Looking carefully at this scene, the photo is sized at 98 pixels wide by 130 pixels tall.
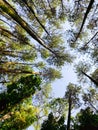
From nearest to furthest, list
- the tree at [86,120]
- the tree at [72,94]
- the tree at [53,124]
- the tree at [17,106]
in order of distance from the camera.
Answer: the tree at [17,106]
the tree at [86,120]
the tree at [53,124]
the tree at [72,94]

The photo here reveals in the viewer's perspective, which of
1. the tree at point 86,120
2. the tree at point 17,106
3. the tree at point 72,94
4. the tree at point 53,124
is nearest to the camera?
the tree at point 17,106

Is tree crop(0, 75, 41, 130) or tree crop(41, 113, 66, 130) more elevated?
tree crop(0, 75, 41, 130)

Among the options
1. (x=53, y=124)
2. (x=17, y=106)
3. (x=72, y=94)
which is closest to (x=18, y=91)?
(x=17, y=106)

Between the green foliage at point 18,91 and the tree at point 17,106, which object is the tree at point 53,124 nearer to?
the tree at point 17,106

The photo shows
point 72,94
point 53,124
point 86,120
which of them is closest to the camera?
point 86,120

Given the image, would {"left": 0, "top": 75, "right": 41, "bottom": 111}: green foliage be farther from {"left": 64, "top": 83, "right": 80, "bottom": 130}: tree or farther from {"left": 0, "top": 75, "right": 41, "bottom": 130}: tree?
{"left": 64, "top": 83, "right": 80, "bottom": 130}: tree

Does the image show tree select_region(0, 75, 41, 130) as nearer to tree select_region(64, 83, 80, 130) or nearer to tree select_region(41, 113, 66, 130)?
tree select_region(41, 113, 66, 130)

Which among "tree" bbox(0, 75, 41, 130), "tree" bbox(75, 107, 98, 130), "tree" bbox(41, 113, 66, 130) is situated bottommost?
"tree" bbox(75, 107, 98, 130)

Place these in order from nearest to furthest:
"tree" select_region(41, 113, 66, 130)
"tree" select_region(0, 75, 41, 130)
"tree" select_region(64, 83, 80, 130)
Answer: "tree" select_region(0, 75, 41, 130) < "tree" select_region(41, 113, 66, 130) < "tree" select_region(64, 83, 80, 130)

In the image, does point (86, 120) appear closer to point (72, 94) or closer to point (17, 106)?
point (72, 94)

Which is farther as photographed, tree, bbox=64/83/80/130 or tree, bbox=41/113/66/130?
tree, bbox=64/83/80/130

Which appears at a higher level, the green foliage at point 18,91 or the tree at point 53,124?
the green foliage at point 18,91

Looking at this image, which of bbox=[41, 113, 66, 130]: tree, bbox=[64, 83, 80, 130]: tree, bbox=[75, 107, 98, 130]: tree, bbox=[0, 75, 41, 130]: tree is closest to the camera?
bbox=[0, 75, 41, 130]: tree

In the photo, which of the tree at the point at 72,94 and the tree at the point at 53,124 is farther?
the tree at the point at 72,94
